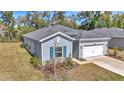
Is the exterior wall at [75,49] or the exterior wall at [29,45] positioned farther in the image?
the exterior wall at [75,49]

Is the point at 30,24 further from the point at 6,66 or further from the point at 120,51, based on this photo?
the point at 120,51

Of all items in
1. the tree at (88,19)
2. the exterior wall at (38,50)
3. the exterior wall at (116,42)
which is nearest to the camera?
the tree at (88,19)

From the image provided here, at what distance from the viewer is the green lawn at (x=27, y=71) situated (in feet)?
26.6

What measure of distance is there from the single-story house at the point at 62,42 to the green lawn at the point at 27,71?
0.52 meters

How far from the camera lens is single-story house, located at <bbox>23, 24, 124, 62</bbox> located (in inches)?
320

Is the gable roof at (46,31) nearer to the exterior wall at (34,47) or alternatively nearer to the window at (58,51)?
the exterior wall at (34,47)

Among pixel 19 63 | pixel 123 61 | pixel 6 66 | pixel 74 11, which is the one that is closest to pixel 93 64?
pixel 123 61

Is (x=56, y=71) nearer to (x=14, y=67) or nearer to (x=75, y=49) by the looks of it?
(x=75, y=49)

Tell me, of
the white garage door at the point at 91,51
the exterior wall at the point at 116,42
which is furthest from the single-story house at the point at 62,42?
the exterior wall at the point at 116,42

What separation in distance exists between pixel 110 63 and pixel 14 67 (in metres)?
4.13

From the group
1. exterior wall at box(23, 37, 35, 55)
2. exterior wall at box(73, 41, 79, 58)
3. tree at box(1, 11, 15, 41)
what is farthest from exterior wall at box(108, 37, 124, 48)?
tree at box(1, 11, 15, 41)

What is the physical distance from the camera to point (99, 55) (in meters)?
8.72

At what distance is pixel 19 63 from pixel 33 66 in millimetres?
615
